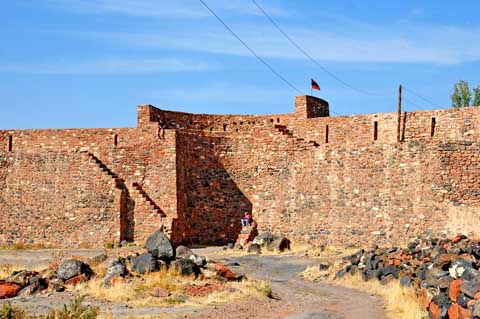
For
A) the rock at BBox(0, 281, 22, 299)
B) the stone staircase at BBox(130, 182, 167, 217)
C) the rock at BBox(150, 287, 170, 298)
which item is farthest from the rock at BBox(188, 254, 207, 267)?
the stone staircase at BBox(130, 182, 167, 217)

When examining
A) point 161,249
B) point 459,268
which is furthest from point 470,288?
point 161,249

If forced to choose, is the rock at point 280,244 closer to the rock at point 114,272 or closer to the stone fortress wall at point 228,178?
the stone fortress wall at point 228,178

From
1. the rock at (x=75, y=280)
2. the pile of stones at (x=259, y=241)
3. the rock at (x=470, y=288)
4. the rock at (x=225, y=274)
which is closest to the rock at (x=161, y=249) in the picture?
the rock at (x=225, y=274)

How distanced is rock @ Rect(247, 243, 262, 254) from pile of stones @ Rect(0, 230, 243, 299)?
7568 millimetres

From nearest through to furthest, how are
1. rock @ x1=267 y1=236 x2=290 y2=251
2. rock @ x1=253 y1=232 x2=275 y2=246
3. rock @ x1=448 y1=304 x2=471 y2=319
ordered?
rock @ x1=448 y1=304 x2=471 y2=319
rock @ x1=267 y1=236 x2=290 y2=251
rock @ x1=253 y1=232 x2=275 y2=246

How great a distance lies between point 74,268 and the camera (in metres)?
19.6

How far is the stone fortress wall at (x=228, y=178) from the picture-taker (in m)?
28.4

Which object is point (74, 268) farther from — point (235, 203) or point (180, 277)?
point (235, 203)

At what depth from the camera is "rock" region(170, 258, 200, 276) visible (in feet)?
65.4

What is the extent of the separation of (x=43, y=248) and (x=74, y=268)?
41.6ft

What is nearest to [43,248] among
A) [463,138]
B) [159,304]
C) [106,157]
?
[106,157]

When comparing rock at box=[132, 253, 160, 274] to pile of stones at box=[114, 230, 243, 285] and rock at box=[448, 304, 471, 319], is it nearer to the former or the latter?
pile of stones at box=[114, 230, 243, 285]

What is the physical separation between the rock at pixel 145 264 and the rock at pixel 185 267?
527mm

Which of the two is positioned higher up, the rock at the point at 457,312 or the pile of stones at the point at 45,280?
the rock at the point at 457,312
